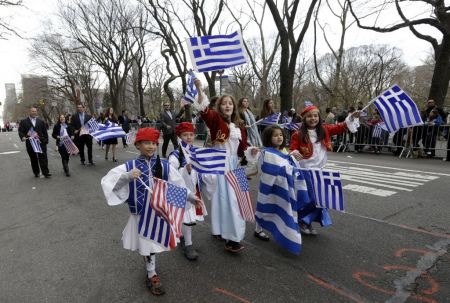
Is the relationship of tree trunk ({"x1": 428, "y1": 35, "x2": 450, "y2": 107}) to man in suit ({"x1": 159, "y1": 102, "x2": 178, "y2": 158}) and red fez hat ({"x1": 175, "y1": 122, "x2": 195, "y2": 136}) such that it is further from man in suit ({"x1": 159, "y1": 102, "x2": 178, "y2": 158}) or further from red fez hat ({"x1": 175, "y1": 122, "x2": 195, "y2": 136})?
red fez hat ({"x1": 175, "y1": 122, "x2": 195, "y2": 136})

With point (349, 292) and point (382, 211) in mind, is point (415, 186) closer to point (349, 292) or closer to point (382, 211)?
point (382, 211)

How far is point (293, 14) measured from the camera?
14.2m

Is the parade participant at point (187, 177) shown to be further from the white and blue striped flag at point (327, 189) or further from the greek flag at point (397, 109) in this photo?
the greek flag at point (397, 109)

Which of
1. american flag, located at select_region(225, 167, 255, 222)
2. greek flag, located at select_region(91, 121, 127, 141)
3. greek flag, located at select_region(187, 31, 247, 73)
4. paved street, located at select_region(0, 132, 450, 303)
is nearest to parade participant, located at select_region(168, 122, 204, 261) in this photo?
paved street, located at select_region(0, 132, 450, 303)

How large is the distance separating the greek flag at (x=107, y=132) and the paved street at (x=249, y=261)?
366 cm

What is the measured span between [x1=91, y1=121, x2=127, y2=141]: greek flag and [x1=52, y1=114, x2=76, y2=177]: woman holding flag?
769 mm

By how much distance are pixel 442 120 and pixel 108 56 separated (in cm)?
2813

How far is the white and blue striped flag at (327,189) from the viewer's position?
342 cm

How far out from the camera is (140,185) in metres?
2.88

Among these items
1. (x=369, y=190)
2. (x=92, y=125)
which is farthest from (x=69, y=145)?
(x=369, y=190)

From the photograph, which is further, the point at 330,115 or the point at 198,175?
the point at 330,115

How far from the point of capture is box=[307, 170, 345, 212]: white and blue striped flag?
342 cm

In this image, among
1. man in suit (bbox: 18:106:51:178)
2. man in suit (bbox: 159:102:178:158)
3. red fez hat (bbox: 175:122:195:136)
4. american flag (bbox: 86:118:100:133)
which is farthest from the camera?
man in suit (bbox: 159:102:178:158)

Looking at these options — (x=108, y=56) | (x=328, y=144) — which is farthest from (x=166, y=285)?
(x=108, y=56)
